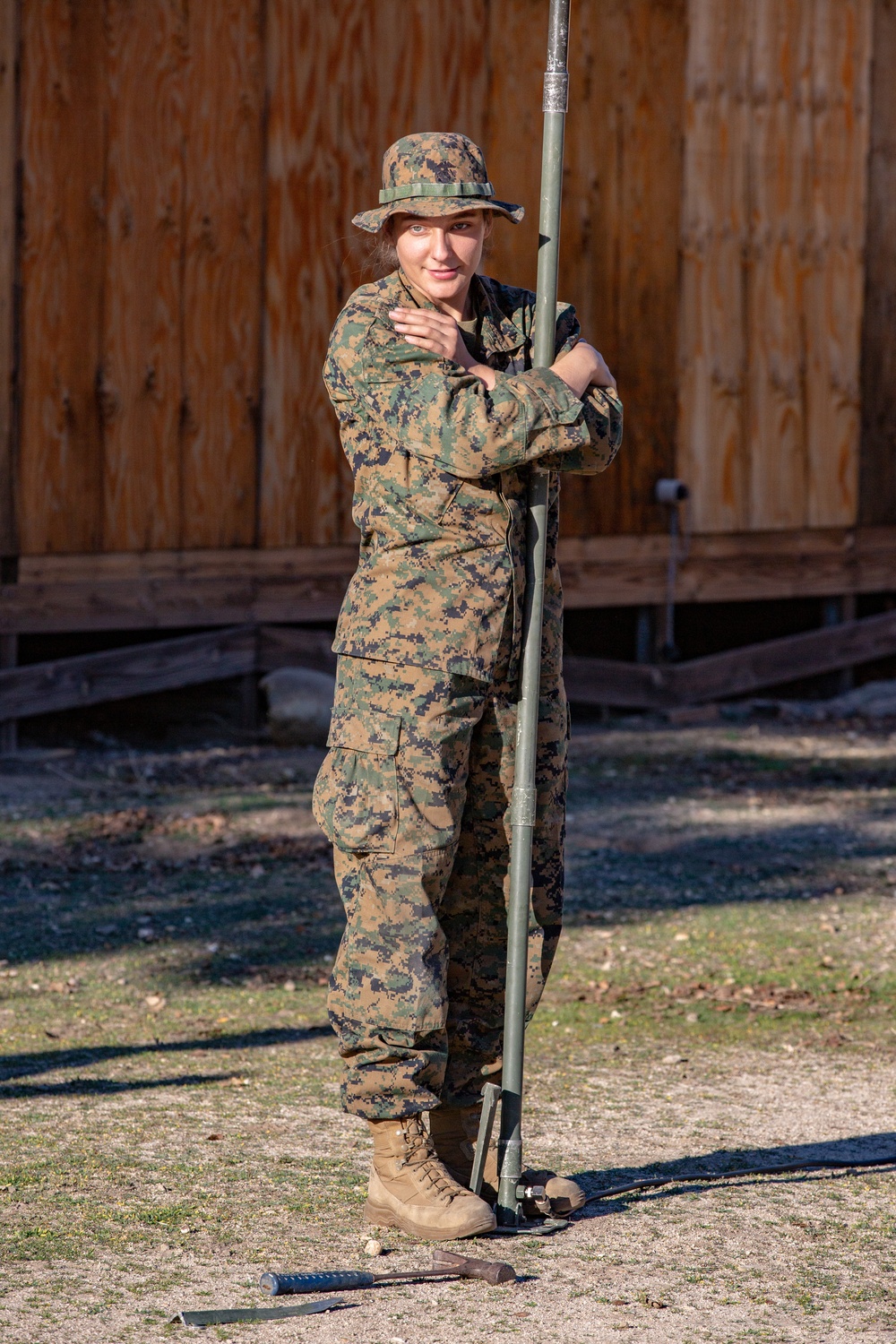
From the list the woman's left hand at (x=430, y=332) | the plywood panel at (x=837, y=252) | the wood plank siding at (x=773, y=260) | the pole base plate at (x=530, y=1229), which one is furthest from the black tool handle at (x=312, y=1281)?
the plywood panel at (x=837, y=252)


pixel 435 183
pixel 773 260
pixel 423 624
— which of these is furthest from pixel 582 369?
pixel 773 260

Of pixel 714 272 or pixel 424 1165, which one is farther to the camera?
pixel 714 272

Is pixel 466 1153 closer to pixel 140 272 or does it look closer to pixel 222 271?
pixel 140 272

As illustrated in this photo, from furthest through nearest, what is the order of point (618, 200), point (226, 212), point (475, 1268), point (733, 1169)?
point (618, 200)
point (226, 212)
point (733, 1169)
point (475, 1268)

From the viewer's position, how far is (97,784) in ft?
27.6

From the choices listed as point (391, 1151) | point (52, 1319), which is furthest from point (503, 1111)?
point (52, 1319)

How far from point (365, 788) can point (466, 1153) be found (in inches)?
33.5

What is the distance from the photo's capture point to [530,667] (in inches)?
137

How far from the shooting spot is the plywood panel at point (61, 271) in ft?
27.9

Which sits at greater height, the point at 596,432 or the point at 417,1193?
the point at 596,432

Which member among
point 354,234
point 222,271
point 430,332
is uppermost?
point 354,234

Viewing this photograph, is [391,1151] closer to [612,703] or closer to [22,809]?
[22,809]

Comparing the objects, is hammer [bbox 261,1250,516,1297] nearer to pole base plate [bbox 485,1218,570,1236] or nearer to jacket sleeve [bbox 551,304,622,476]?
pole base plate [bbox 485,1218,570,1236]

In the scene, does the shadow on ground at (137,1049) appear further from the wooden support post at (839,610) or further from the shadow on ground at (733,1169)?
the wooden support post at (839,610)
